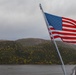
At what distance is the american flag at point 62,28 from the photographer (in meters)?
17.8

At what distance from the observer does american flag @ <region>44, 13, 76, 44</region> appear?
17750mm

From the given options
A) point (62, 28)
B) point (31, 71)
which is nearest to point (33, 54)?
point (31, 71)

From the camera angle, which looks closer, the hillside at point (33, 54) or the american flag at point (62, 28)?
the american flag at point (62, 28)

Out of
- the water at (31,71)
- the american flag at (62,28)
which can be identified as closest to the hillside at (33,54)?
the water at (31,71)

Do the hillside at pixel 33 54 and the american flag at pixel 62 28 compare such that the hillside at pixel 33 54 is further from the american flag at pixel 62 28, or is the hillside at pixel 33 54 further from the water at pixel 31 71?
the american flag at pixel 62 28

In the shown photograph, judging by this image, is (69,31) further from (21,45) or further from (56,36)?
(21,45)

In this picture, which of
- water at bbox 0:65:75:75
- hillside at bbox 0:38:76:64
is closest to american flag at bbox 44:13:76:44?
water at bbox 0:65:75:75

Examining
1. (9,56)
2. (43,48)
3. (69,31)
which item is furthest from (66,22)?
(43,48)

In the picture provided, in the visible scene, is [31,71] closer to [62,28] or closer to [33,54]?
[33,54]

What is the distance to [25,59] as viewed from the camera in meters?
117

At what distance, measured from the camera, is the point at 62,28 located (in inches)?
714

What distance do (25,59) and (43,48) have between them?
732 cm

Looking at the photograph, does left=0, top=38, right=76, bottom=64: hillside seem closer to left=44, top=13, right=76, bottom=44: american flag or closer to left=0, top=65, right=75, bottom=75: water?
left=0, top=65, right=75, bottom=75: water

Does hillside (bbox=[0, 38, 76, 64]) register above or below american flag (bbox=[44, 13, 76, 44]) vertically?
below
